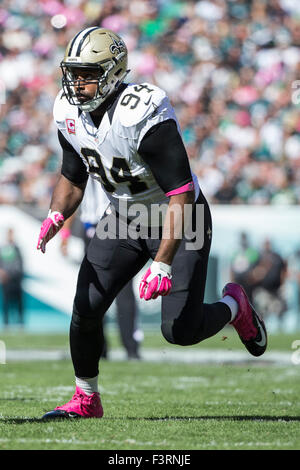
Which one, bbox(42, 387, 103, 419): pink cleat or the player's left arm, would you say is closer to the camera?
the player's left arm

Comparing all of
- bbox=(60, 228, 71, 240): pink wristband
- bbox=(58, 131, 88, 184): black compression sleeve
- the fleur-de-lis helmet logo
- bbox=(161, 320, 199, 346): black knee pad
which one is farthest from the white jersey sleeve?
bbox=(60, 228, 71, 240): pink wristband

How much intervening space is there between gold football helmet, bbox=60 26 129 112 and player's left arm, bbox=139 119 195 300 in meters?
0.29

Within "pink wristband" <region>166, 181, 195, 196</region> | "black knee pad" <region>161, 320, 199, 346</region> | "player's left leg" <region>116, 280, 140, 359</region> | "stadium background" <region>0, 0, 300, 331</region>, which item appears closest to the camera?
"pink wristband" <region>166, 181, 195, 196</region>

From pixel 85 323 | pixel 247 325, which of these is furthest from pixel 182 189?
pixel 247 325

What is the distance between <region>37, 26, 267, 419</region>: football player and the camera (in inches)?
138

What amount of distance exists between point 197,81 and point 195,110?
1.60ft

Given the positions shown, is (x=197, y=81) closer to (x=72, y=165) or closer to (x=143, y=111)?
(x=72, y=165)

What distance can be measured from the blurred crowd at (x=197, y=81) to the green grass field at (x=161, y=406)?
425 cm

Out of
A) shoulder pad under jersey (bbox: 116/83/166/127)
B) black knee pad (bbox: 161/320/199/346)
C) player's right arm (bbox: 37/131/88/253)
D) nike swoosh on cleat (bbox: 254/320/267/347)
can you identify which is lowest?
nike swoosh on cleat (bbox: 254/320/267/347)

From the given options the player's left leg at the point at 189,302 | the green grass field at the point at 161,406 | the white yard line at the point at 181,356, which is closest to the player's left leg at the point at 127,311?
the green grass field at the point at 161,406

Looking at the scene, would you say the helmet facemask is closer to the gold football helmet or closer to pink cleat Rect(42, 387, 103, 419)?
the gold football helmet

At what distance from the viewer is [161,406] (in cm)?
457

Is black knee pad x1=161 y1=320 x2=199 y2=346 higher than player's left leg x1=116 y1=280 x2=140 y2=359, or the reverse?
black knee pad x1=161 y1=320 x2=199 y2=346

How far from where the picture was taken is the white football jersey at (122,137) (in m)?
3.50
